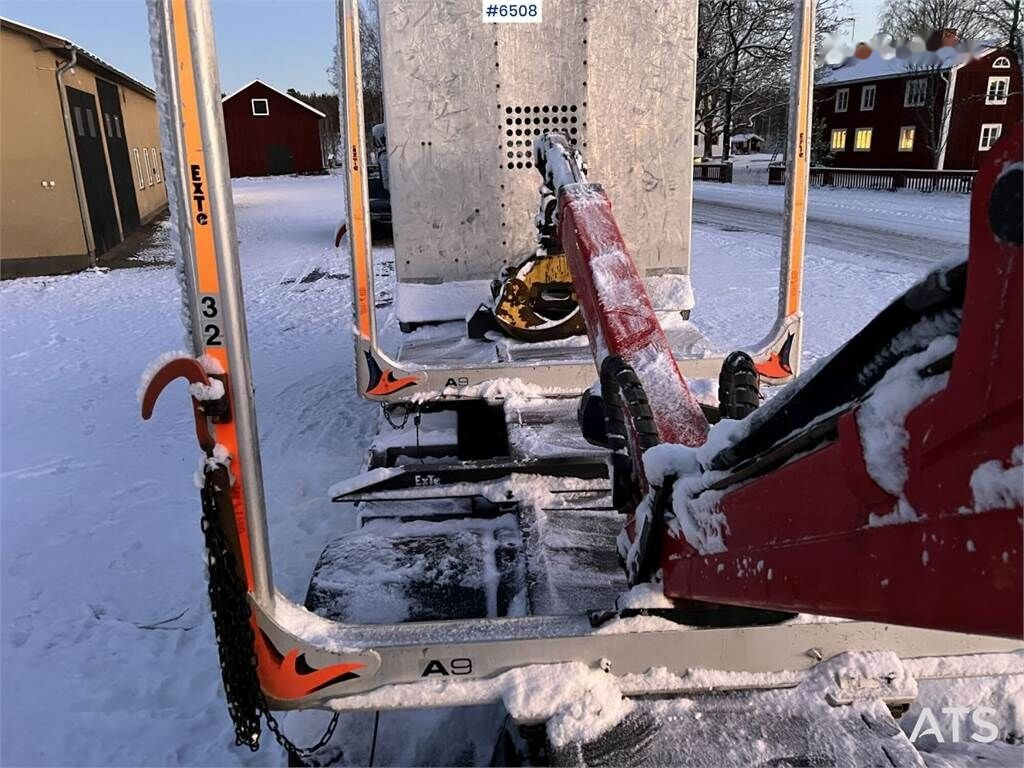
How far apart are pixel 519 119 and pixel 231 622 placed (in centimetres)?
365

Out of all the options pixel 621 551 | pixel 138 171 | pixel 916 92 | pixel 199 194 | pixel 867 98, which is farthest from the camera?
pixel 867 98

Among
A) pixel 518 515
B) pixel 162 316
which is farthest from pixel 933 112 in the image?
pixel 518 515

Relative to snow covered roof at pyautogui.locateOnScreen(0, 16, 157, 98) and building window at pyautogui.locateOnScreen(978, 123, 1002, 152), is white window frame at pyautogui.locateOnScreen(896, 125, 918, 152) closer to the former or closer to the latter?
building window at pyautogui.locateOnScreen(978, 123, 1002, 152)

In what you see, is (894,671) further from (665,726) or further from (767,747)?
(665,726)

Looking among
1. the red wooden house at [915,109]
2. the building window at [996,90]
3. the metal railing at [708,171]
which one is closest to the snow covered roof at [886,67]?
the red wooden house at [915,109]

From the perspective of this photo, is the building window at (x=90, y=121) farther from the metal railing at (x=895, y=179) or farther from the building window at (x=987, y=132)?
the building window at (x=987, y=132)

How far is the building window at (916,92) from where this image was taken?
29.8 metres

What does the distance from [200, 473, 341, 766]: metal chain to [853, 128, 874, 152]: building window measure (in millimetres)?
36462

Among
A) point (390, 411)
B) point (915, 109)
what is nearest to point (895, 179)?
point (915, 109)

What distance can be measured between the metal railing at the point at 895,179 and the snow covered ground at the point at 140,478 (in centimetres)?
1279

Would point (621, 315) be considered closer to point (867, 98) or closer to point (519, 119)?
point (519, 119)

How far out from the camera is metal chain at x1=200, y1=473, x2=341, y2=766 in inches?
74.2

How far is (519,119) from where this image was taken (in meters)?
4.75

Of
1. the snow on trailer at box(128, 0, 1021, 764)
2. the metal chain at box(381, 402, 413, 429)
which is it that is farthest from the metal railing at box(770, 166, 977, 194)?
the snow on trailer at box(128, 0, 1021, 764)
